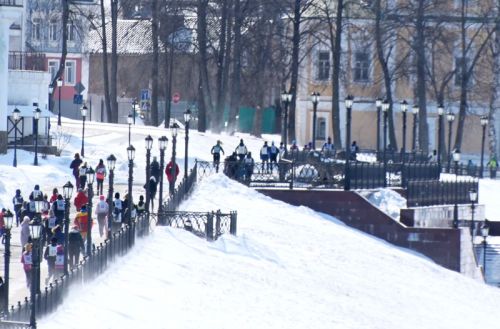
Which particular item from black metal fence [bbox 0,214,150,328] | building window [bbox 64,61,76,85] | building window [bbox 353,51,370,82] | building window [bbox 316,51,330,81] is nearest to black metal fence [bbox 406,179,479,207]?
black metal fence [bbox 0,214,150,328]

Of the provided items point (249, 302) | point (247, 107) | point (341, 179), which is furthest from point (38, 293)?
point (247, 107)

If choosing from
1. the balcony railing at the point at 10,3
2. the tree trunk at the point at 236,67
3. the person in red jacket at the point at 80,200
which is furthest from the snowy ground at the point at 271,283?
the tree trunk at the point at 236,67

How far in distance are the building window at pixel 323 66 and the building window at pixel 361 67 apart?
113 centimetres

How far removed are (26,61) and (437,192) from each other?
16.7 metres

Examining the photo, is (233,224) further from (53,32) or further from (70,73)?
(70,73)

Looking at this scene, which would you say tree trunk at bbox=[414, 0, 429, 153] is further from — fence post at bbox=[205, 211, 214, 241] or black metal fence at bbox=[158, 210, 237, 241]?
fence post at bbox=[205, 211, 214, 241]

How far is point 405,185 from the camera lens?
49.6 m

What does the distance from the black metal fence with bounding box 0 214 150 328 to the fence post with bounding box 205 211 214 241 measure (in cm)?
166

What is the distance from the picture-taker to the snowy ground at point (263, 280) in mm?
31328

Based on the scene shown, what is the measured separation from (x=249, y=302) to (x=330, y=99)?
3706 cm

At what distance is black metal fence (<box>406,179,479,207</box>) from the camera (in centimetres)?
4819

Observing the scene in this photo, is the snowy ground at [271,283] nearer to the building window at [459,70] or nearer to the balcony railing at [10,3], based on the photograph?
the balcony railing at [10,3]

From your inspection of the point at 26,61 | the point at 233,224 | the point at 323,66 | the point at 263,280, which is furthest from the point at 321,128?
the point at 263,280

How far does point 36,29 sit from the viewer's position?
85750 mm
